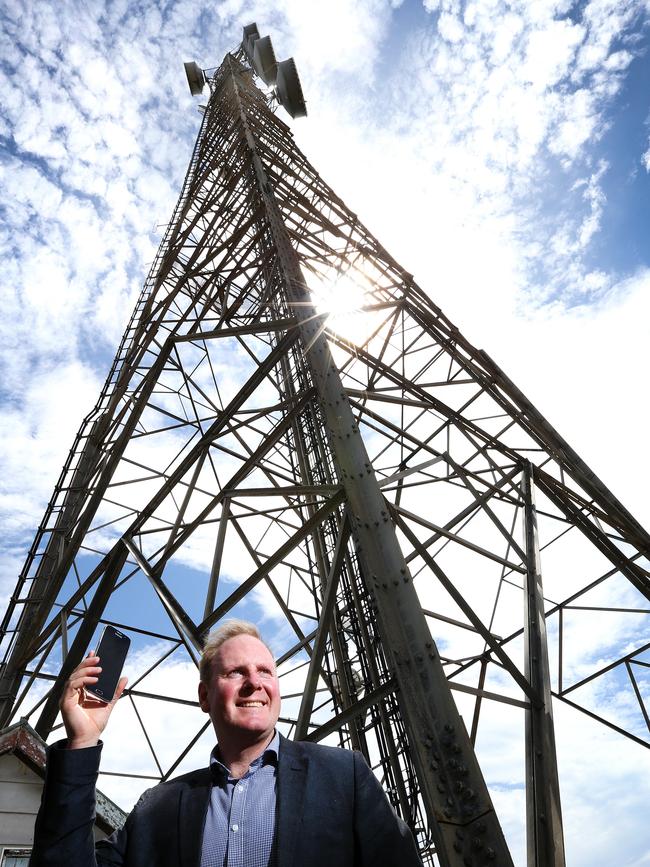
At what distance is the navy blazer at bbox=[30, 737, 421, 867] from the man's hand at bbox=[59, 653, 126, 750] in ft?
0.14

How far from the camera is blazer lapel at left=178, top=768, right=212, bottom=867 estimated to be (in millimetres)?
1511

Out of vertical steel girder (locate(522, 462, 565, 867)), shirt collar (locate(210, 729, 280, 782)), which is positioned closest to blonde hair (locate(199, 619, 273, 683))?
shirt collar (locate(210, 729, 280, 782))

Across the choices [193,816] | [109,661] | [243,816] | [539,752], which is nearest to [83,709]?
[109,661]

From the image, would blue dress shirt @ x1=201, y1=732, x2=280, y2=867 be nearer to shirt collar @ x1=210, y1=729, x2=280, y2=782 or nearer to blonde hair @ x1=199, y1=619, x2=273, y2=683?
shirt collar @ x1=210, y1=729, x2=280, y2=782

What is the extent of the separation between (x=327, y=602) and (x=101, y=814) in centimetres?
183

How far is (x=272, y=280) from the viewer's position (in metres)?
8.66

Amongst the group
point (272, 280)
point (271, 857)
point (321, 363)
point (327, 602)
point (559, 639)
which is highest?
point (272, 280)

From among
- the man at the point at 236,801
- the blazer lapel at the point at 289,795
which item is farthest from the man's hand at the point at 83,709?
the blazer lapel at the point at 289,795

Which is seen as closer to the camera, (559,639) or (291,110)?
(559,639)

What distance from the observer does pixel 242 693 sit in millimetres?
1733

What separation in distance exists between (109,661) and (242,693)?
438 mm

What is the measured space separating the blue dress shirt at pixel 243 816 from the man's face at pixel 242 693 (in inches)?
3.5

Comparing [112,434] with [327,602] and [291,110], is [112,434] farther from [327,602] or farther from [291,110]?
[291,110]

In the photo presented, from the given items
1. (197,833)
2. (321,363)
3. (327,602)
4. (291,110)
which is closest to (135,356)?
(321,363)
